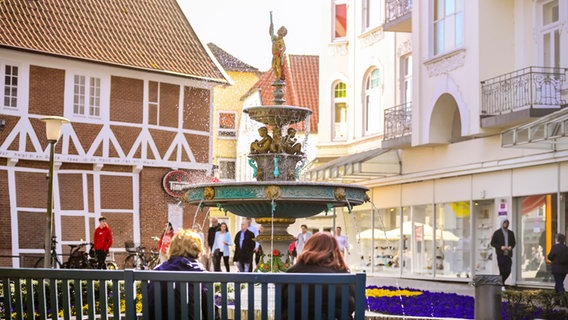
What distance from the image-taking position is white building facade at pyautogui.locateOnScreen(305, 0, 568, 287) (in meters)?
30.1

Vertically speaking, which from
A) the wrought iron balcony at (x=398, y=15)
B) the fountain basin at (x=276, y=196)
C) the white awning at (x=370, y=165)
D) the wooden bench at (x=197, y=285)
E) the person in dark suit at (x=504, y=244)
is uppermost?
the wrought iron balcony at (x=398, y=15)

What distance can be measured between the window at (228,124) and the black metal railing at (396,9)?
118ft

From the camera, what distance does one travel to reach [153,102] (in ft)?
140

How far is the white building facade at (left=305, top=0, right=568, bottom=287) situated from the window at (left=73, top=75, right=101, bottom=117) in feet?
28.3

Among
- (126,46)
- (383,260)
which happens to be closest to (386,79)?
(383,260)

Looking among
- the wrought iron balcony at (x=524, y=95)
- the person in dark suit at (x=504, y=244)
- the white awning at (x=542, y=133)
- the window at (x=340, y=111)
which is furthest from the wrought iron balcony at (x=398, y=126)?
the person in dark suit at (x=504, y=244)

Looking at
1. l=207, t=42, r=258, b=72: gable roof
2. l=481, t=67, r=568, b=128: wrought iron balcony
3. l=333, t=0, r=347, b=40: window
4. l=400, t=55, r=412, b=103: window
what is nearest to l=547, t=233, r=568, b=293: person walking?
l=481, t=67, r=568, b=128: wrought iron balcony

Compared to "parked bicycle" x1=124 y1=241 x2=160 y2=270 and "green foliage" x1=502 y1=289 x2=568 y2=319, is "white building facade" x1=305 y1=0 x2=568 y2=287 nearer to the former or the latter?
"parked bicycle" x1=124 y1=241 x2=160 y2=270

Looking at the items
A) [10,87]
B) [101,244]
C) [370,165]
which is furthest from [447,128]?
[10,87]

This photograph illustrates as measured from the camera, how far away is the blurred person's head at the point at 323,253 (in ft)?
29.3

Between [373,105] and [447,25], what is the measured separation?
30.7ft

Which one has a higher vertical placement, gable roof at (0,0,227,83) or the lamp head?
Result: gable roof at (0,0,227,83)

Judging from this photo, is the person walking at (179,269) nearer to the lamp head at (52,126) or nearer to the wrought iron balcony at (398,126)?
the lamp head at (52,126)

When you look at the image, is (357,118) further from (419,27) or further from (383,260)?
(419,27)
